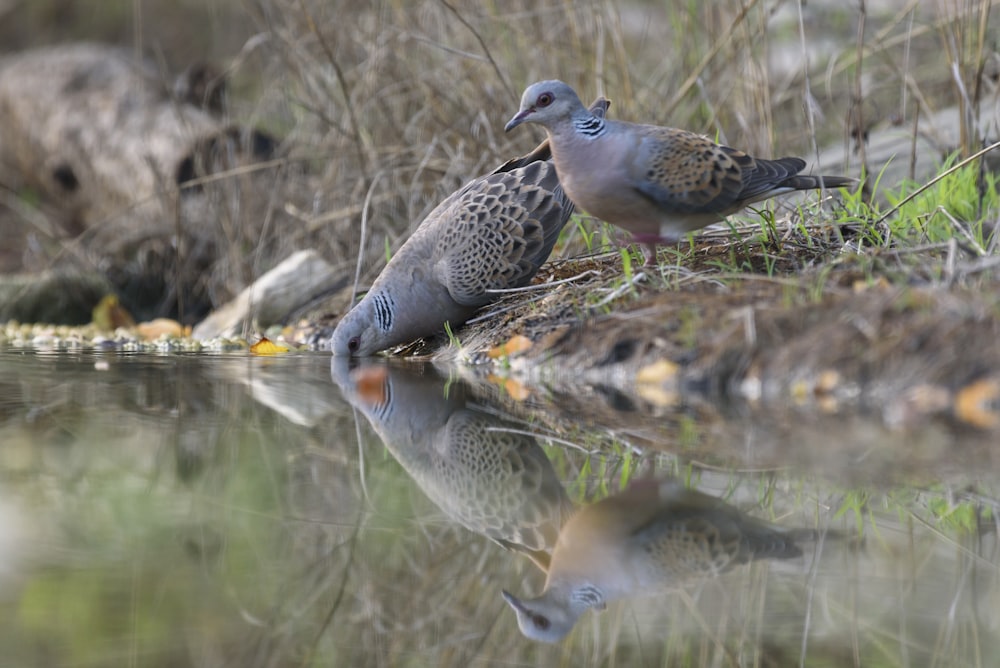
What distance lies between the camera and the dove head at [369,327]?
16.5 ft

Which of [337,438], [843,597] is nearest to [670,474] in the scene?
[843,597]

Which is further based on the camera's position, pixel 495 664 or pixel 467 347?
pixel 467 347

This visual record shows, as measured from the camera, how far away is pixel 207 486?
260 cm

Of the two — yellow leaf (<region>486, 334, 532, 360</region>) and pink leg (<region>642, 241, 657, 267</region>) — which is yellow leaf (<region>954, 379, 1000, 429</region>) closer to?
pink leg (<region>642, 241, 657, 267</region>)

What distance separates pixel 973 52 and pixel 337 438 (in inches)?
190

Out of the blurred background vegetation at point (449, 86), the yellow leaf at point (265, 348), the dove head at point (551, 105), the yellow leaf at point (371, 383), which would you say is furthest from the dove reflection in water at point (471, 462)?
the blurred background vegetation at point (449, 86)

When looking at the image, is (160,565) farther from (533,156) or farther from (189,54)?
(189,54)

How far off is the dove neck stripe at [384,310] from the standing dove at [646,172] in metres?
1.09

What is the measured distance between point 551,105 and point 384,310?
4.18 feet

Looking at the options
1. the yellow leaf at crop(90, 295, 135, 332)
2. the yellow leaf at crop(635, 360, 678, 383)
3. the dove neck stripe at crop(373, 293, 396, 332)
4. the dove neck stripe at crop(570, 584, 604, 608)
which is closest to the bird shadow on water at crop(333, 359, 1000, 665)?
the dove neck stripe at crop(570, 584, 604, 608)

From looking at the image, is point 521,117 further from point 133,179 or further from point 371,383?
point 133,179

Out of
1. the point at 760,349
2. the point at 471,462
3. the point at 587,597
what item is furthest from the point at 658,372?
the point at 587,597

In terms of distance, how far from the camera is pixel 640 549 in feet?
6.71

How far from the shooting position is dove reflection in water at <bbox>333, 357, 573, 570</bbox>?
2.26m
